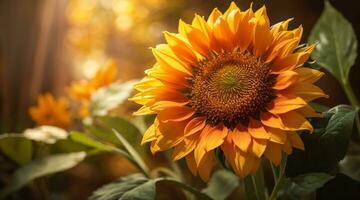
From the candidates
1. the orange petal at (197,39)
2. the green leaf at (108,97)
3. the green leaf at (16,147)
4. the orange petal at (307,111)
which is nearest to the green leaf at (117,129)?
the green leaf at (108,97)

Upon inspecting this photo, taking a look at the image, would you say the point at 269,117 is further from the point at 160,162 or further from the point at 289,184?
the point at 160,162

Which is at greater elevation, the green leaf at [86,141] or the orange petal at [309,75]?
the green leaf at [86,141]

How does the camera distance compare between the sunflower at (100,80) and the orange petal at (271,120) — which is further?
the sunflower at (100,80)

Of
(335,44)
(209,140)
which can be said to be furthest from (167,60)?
(335,44)

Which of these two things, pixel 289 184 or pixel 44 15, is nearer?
pixel 289 184

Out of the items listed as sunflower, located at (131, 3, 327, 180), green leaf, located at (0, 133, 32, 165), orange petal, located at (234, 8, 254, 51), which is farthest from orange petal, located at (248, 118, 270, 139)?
green leaf, located at (0, 133, 32, 165)

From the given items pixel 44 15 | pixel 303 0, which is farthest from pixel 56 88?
pixel 303 0

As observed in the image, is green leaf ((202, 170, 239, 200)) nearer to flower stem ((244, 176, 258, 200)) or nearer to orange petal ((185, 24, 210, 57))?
flower stem ((244, 176, 258, 200))

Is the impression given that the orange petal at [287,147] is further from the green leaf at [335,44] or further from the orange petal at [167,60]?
the green leaf at [335,44]
